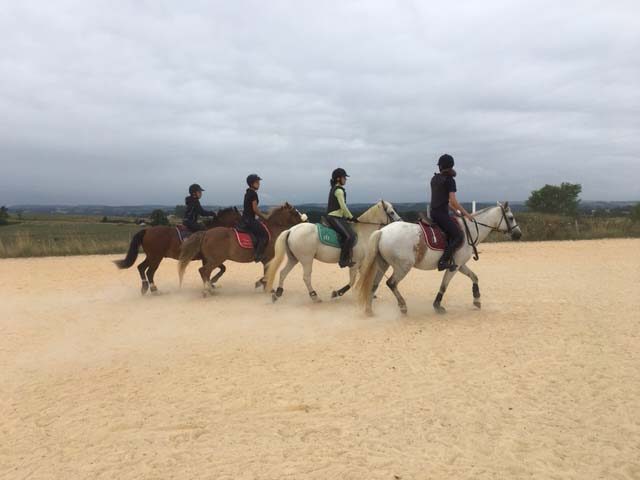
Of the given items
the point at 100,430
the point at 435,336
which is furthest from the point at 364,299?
the point at 100,430

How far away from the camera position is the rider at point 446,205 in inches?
278

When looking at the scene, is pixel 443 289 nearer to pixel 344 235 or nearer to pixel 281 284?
pixel 344 235

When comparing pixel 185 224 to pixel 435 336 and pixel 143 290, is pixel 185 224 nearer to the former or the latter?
pixel 143 290

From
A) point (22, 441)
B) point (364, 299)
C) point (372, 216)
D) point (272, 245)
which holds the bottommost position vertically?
point (22, 441)

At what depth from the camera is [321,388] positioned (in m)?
4.61

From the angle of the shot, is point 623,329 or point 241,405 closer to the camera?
point 241,405

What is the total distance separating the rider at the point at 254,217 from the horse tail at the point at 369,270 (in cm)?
270

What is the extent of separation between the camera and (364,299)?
739 centimetres

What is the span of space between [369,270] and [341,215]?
4.91ft

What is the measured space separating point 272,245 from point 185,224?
6.96 feet

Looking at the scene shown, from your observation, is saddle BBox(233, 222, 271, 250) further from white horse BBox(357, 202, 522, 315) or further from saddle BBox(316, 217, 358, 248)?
white horse BBox(357, 202, 522, 315)

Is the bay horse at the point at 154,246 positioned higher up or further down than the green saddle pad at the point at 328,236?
further down

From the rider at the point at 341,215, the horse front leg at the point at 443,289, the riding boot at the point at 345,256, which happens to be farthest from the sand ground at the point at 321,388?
the rider at the point at 341,215

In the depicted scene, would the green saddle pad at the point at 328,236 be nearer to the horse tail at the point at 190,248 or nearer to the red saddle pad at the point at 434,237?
A: the red saddle pad at the point at 434,237
